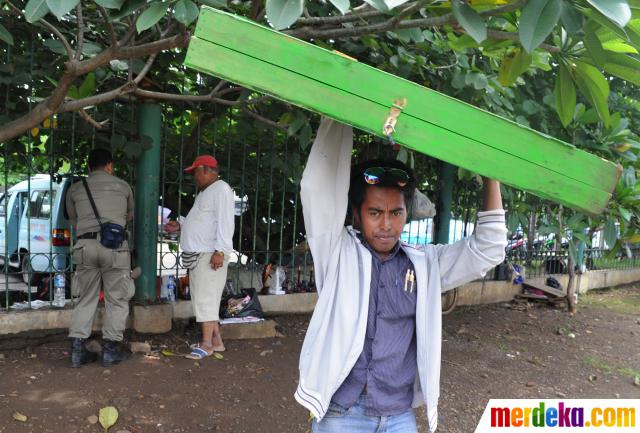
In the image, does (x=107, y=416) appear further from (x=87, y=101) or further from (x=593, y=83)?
(x=593, y=83)

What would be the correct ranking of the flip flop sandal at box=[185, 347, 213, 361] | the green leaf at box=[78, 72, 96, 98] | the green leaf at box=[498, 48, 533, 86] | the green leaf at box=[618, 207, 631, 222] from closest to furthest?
the green leaf at box=[498, 48, 533, 86] < the green leaf at box=[78, 72, 96, 98] < the green leaf at box=[618, 207, 631, 222] < the flip flop sandal at box=[185, 347, 213, 361]

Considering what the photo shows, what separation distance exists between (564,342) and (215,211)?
4.05 metres

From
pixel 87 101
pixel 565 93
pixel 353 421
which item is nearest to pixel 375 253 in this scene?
pixel 353 421

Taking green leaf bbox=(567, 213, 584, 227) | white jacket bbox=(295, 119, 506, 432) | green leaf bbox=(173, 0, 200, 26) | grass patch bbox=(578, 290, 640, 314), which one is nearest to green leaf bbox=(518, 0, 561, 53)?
white jacket bbox=(295, 119, 506, 432)

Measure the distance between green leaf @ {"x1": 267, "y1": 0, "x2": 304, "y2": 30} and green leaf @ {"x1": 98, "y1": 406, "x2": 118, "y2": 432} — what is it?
270cm

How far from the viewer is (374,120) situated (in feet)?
4.33

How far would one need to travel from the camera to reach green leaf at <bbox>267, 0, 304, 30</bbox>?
141 centimetres

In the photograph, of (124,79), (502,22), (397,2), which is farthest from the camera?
(124,79)

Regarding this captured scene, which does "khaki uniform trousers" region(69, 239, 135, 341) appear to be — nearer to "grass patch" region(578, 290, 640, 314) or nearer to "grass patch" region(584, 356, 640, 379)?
"grass patch" region(584, 356, 640, 379)

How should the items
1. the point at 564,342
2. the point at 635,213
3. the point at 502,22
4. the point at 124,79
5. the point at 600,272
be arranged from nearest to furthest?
the point at 502,22
the point at 635,213
the point at 124,79
the point at 564,342
the point at 600,272

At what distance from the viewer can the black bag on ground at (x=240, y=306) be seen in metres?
4.98

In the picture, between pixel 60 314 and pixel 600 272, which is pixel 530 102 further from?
pixel 600 272

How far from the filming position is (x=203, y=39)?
1255 mm

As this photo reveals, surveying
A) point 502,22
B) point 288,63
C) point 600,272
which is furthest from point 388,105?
point 600,272
